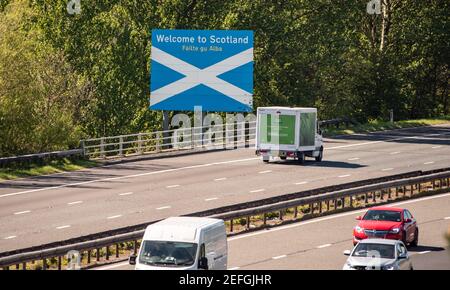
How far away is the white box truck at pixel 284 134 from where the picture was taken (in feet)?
173

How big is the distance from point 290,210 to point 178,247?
15.0 m

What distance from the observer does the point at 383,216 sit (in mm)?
34656

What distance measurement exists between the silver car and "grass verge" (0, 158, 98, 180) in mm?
23445

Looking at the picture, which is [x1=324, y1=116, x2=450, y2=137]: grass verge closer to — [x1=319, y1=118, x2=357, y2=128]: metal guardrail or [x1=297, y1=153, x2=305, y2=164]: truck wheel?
[x1=319, y1=118, x2=357, y2=128]: metal guardrail

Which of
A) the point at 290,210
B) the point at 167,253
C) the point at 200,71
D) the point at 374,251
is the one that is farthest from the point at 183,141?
the point at 167,253

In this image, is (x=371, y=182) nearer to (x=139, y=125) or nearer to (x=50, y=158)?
(x=50, y=158)

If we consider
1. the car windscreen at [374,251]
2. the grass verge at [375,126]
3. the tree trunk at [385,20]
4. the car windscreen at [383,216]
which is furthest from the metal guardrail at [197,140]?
the car windscreen at [374,251]

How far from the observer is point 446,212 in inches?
1606

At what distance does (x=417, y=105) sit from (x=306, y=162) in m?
35.4

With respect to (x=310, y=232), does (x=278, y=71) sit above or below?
above

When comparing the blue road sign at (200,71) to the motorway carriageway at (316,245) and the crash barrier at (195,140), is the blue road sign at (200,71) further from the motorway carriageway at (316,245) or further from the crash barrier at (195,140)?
the motorway carriageway at (316,245)

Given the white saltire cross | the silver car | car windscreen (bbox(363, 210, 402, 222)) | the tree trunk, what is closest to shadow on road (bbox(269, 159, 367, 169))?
the white saltire cross

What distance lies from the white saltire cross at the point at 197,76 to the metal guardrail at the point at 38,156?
27.0 ft
